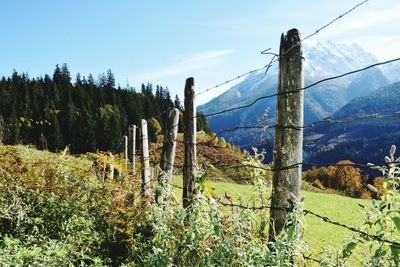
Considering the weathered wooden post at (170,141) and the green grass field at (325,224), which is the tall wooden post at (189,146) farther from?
the weathered wooden post at (170,141)

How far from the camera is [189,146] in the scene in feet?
17.3

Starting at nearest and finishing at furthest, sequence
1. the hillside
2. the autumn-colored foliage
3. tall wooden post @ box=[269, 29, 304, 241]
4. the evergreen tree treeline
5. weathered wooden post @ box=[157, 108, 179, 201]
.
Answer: tall wooden post @ box=[269, 29, 304, 241], the hillside, weathered wooden post @ box=[157, 108, 179, 201], the autumn-colored foliage, the evergreen tree treeline

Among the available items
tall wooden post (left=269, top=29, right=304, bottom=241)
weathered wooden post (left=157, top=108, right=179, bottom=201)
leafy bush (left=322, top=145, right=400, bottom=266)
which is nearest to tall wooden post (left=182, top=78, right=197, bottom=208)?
weathered wooden post (left=157, top=108, right=179, bottom=201)

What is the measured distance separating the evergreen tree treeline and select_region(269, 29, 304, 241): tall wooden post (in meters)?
61.2

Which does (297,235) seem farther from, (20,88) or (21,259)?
(20,88)

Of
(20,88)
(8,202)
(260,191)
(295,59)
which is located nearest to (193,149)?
(260,191)

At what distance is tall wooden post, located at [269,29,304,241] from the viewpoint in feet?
11.1

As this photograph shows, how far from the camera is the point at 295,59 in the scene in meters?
3.40

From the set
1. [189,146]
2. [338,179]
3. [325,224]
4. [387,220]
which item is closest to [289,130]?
[387,220]

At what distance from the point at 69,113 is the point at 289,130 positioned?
8075 cm

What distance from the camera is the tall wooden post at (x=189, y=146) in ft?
17.2

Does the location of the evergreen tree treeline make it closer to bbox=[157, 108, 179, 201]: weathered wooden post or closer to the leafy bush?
bbox=[157, 108, 179, 201]: weathered wooden post

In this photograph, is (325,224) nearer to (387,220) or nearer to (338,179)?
(387,220)

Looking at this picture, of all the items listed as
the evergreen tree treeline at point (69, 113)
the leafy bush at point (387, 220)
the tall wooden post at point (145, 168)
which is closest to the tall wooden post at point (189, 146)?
the tall wooden post at point (145, 168)
